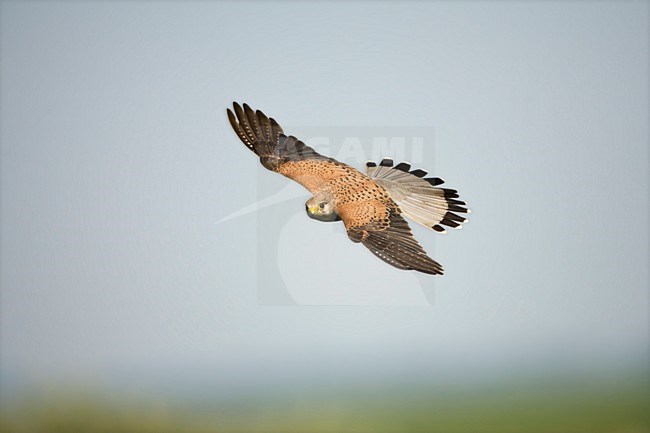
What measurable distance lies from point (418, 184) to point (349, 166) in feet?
1.71

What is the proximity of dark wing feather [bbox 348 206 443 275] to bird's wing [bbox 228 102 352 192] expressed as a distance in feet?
2.33

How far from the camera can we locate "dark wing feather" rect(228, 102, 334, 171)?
5.29 m

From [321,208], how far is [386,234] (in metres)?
0.49

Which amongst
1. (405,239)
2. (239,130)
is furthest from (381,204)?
(239,130)

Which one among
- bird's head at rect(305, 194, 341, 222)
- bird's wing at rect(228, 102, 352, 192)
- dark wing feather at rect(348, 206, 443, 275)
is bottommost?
dark wing feather at rect(348, 206, 443, 275)

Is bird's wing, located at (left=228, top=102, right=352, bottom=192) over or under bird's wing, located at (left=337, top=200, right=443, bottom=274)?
over

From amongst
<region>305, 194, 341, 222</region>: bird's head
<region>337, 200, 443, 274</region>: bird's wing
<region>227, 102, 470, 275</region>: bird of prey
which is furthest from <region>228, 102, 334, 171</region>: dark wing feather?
<region>337, 200, 443, 274</region>: bird's wing

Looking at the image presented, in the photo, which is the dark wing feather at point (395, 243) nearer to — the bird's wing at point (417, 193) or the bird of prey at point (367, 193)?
the bird of prey at point (367, 193)

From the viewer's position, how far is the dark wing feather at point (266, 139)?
208 inches

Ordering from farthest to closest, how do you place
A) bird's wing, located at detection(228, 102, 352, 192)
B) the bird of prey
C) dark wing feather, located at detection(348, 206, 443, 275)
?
bird's wing, located at detection(228, 102, 352, 192)
the bird of prey
dark wing feather, located at detection(348, 206, 443, 275)

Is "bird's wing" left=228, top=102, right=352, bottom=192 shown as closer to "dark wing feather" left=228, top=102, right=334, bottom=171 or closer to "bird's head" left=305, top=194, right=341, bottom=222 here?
"dark wing feather" left=228, top=102, right=334, bottom=171

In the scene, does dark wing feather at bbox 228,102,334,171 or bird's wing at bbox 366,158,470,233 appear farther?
dark wing feather at bbox 228,102,334,171

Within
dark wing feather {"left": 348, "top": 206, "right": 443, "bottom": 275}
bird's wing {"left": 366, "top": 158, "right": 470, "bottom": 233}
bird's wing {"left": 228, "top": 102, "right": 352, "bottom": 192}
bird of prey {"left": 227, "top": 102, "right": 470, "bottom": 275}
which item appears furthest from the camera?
bird's wing {"left": 228, "top": 102, "right": 352, "bottom": 192}

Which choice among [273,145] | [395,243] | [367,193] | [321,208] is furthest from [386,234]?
[273,145]
